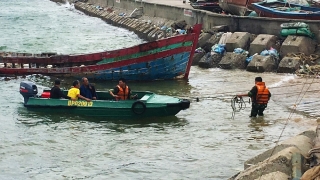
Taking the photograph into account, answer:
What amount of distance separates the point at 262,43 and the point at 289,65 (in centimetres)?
215

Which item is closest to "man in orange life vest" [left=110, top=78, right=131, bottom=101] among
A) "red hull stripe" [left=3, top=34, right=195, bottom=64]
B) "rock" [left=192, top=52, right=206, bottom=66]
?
"red hull stripe" [left=3, top=34, right=195, bottom=64]

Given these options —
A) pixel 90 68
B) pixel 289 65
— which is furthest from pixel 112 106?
pixel 289 65

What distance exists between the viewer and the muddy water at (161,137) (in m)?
12.0

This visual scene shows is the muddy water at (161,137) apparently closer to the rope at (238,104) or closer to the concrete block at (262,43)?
the rope at (238,104)

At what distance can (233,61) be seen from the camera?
22734 mm

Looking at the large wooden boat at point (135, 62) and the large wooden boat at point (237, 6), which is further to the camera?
the large wooden boat at point (237, 6)

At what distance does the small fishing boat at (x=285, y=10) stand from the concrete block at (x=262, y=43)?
1534 millimetres

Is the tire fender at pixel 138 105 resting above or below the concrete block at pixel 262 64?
below

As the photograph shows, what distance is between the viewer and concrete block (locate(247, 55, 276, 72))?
2162 cm

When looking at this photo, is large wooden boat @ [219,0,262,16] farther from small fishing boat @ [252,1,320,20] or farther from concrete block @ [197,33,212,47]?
concrete block @ [197,33,212,47]

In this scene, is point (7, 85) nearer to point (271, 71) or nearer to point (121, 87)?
point (121, 87)

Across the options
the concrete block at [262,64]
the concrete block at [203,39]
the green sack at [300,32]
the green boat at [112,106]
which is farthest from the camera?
the concrete block at [203,39]

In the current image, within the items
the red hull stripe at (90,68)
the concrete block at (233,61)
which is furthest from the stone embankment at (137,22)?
the red hull stripe at (90,68)

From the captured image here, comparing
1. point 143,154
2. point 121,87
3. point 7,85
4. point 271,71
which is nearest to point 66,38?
point 7,85
